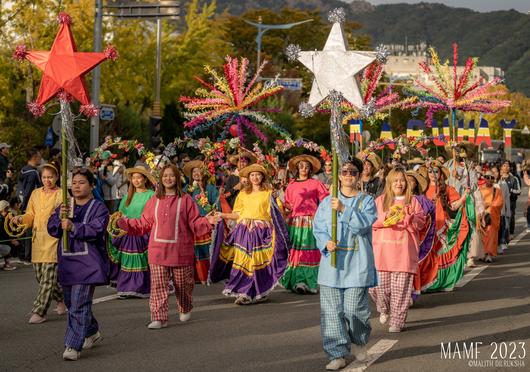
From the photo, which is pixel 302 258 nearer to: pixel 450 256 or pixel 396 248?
pixel 450 256

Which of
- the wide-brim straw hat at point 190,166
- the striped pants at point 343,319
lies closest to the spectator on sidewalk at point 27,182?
the wide-brim straw hat at point 190,166

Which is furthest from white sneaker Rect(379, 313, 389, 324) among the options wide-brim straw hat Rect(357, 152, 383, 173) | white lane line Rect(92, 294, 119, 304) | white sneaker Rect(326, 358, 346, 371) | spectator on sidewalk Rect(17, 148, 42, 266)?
spectator on sidewalk Rect(17, 148, 42, 266)

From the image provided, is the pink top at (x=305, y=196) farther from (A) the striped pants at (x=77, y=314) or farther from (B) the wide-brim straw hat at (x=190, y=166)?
(A) the striped pants at (x=77, y=314)

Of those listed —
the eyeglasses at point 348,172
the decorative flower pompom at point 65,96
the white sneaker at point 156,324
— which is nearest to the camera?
the eyeglasses at point 348,172

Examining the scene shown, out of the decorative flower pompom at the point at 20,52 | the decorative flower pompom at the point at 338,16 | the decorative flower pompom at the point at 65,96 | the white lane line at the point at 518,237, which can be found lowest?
the white lane line at the point at 518,237

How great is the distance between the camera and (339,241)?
890cm

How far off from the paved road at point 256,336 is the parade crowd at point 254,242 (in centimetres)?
26

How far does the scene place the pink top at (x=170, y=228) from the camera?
36.3 ft

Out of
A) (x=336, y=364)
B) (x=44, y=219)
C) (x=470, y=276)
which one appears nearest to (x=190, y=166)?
(x=44, y=219)

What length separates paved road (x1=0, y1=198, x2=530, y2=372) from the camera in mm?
8914

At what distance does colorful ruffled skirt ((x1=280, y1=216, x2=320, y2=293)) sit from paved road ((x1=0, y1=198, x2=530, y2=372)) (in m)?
0.26

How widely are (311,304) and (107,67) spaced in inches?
1038

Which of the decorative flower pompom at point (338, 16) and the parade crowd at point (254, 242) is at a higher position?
the decorative flower pompom at point (338, 16)

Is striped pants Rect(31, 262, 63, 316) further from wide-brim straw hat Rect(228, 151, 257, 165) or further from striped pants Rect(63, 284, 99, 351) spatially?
wide-brim straw hat Rect(228, 151, 257, 165)
